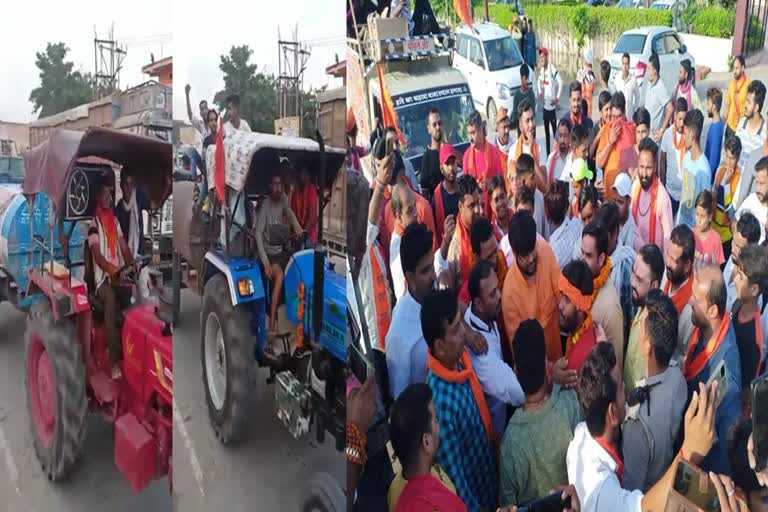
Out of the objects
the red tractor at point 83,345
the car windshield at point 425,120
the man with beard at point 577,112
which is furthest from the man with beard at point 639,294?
the red tractor at point 83,345

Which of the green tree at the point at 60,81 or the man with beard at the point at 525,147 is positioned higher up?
the green tree at the point at 60,81

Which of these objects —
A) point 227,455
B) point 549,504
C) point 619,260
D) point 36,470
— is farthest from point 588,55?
point 36,470

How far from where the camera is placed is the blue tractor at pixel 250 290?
5.45ft

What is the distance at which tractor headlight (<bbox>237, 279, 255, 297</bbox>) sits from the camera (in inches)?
65.4

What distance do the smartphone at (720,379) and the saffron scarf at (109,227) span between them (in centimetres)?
152

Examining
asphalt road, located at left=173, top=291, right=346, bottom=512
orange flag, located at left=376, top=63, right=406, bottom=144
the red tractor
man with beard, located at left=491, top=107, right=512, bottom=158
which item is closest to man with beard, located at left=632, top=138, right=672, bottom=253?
man with beard, located at left=491, top=107, right=512, bottom=158

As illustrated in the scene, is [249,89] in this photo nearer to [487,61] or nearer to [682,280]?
[487,61]

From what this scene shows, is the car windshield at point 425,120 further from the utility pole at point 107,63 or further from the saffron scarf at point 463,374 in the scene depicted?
the utility pole at point 107,63

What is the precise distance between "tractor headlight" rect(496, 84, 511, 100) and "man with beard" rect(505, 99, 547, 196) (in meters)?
0.04

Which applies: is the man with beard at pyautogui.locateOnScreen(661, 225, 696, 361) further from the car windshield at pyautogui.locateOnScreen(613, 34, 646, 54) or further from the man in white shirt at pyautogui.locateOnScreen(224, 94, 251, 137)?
the man in white shirt at pyautogui.locateOnScreen(224, 94, 251, 137)

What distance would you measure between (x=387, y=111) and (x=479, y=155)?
29 centimetres

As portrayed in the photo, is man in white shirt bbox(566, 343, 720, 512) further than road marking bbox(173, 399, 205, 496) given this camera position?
Yes

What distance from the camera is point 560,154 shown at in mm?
2371

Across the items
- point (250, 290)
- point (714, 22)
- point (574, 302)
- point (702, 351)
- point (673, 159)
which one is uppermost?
point (714, 22)
